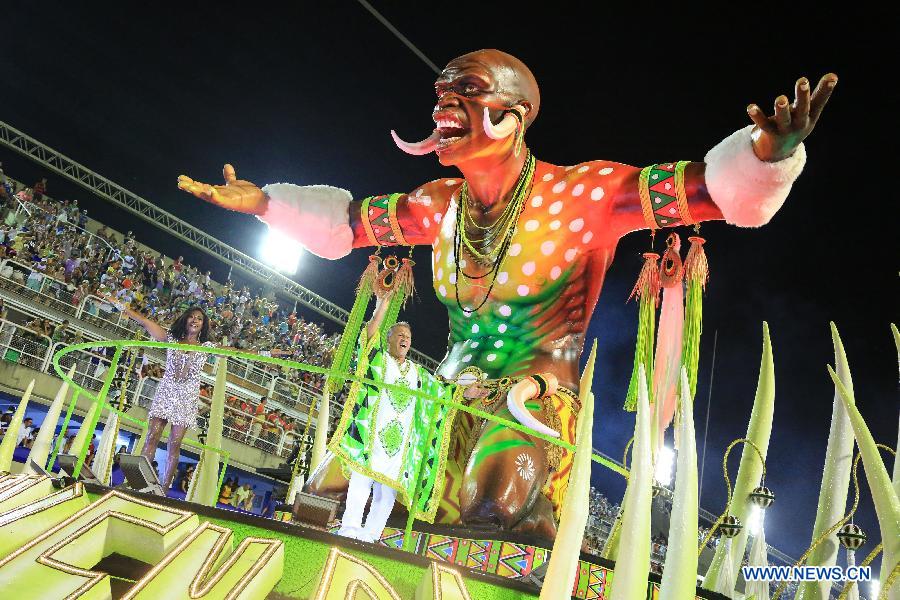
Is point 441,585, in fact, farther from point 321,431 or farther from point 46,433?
point 46,433


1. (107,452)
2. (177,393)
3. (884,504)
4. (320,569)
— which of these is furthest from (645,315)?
(177,393)

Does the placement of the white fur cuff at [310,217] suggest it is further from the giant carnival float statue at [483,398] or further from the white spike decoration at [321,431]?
the white spike decoration at [321,431]

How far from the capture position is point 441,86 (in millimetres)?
3299

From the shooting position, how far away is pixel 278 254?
1411cm

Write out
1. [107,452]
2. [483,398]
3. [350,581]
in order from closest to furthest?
[350,581] → [483,398] → [107,452]

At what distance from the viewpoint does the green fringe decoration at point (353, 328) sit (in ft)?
10.8

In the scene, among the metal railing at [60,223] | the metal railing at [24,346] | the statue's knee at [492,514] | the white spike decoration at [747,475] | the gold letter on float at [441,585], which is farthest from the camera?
the metal railing at [60,223]

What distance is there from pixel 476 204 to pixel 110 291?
27.7ft

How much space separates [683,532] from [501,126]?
1990 mm

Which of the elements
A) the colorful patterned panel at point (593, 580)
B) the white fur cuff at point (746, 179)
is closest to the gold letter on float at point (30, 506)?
the colorful patterned panel at point (593, 580)

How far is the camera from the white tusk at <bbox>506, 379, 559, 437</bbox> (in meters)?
2.84

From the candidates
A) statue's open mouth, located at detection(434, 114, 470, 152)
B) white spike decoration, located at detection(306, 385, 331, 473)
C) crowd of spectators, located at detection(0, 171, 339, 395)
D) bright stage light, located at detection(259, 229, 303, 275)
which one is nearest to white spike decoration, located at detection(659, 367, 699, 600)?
statue's open mouth, located at detection(434, 114, 470, 152)

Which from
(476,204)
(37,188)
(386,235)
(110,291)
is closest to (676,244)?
(476,204)

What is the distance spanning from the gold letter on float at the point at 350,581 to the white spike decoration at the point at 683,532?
2.09 feet
